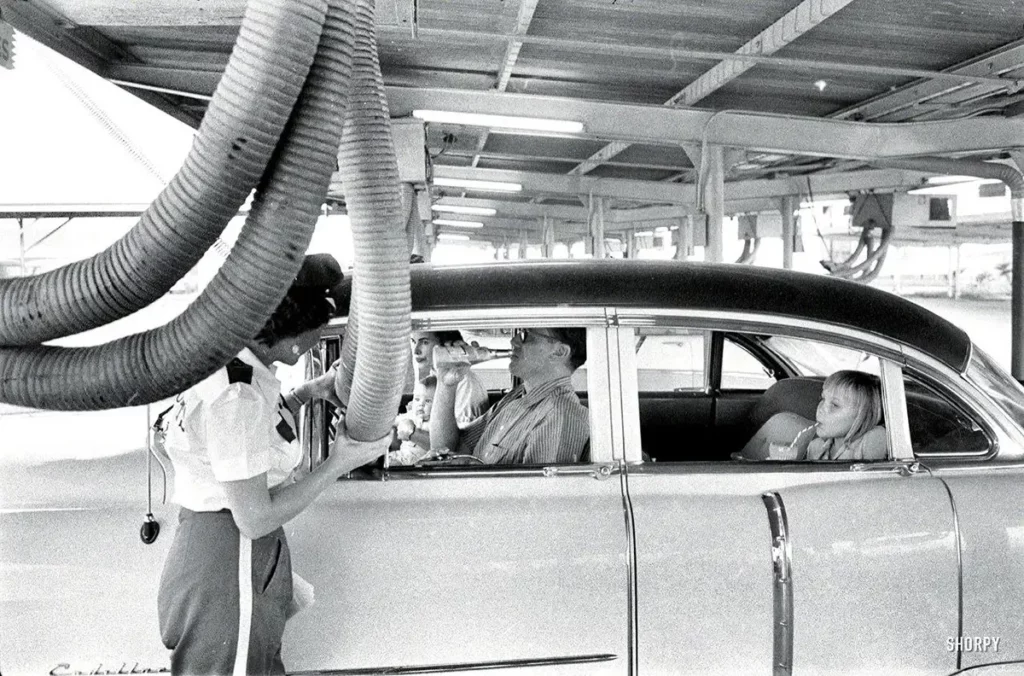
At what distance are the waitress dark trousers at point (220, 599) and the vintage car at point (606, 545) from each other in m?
0.31

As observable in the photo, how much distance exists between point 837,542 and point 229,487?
5.50ft

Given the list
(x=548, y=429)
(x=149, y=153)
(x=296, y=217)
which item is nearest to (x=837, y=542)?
(x=548, y=429)

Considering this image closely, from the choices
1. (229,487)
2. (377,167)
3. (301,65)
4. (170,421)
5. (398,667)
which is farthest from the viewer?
(398,667)

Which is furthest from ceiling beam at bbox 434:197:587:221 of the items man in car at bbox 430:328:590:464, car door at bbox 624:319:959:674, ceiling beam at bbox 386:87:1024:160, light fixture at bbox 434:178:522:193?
car door at bbox 624:319:959:674

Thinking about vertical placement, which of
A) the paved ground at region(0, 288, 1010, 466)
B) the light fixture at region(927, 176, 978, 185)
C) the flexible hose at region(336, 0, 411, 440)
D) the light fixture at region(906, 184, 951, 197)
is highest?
the light fixture at region(927, 176, 978, 185)

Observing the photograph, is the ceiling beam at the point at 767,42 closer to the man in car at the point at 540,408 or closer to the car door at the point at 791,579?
the man in car at the point at 540,408

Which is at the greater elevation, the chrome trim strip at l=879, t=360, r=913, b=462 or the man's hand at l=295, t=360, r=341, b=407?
the man's hand at l=295, t=360, r=341, b=407

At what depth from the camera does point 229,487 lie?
190 centimetres

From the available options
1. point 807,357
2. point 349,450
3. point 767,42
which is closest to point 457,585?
point 349,450

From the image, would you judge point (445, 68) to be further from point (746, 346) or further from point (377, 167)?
point (377, 167)

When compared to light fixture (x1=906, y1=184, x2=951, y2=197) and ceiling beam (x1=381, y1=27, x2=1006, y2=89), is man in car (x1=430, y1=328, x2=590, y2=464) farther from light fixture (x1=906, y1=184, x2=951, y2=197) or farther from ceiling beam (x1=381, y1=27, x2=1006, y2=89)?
light fixture (x1=906, y1=184, x2=951, y2=197)

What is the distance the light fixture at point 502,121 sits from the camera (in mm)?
7844

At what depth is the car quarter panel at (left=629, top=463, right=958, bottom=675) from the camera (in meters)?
2.39

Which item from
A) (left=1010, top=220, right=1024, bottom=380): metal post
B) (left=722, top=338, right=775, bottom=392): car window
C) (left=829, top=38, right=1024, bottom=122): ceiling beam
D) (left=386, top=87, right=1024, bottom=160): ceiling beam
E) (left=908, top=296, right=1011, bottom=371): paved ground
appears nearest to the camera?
(left=722, top=338, right=775, bottom=392): car window
